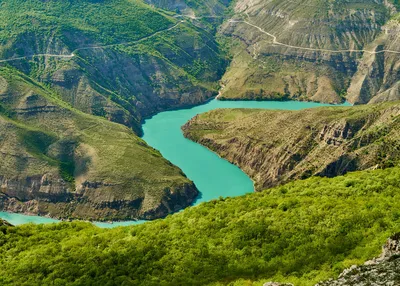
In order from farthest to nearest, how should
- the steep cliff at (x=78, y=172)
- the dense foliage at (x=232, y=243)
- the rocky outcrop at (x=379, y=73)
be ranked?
the rocky outcrop at (x=379, y=73)
the steep cliff at (x=78, y=172)
the dense foliage at (x=232, y=243)

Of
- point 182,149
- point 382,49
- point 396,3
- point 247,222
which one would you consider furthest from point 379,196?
point 396,3

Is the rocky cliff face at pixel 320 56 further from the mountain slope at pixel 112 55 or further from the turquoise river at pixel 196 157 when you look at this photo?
the mountain slope at pixel 112 55

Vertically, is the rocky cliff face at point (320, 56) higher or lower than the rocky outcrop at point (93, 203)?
higher

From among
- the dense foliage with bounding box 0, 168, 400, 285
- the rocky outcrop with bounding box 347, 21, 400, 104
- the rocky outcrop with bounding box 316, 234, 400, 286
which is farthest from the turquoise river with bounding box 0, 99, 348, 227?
the rocky outcrop with bounding box 316, 234, 400, 286

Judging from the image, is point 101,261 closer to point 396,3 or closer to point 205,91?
point 205,91

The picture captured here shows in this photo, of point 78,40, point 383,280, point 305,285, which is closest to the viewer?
point 383,280

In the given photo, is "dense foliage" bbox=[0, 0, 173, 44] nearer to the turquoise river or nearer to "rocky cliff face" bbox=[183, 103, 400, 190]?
the turquoise river

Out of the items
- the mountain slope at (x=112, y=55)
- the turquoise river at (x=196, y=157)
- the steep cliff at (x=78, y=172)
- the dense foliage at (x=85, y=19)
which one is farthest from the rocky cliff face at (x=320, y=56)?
the steep cliff at (x=78, y=172)
